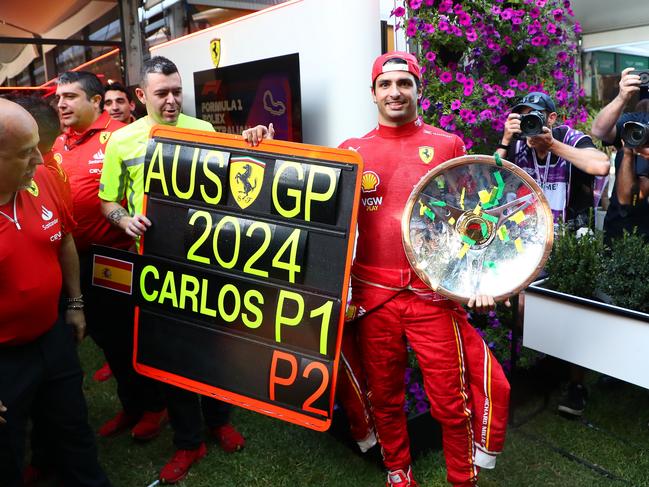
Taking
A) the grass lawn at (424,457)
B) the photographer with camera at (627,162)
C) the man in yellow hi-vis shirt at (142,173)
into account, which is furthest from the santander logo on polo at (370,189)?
the photographer with camera at (627,162)

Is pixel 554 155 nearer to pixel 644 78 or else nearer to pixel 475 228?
pixel 644 78

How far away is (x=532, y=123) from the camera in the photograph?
8.45ft

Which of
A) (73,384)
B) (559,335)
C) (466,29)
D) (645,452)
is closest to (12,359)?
(73,384)

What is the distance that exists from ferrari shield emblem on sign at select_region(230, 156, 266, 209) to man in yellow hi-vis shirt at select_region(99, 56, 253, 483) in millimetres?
523

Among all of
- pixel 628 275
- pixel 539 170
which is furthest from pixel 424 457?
pixel 539 170

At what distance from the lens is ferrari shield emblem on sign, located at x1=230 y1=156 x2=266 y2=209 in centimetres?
211

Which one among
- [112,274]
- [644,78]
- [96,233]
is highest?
[644,78]

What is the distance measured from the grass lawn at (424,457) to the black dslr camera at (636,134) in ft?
4.83

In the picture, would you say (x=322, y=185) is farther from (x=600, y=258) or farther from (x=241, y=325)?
(x=600, y=258)

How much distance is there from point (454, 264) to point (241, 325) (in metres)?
0.82

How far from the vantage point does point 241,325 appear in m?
2.17

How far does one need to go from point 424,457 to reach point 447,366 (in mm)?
811

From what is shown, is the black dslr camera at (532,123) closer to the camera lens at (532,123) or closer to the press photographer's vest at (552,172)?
the camera lens at (532,123)

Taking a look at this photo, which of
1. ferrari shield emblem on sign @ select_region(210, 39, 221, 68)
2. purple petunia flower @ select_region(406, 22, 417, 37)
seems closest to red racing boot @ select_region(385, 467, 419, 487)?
purple petunia flower @ select_region(406, 22, 417, 37)
